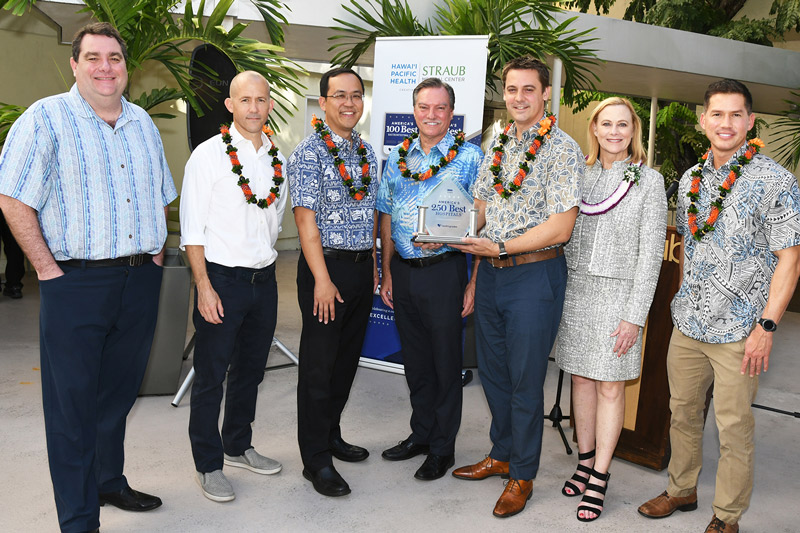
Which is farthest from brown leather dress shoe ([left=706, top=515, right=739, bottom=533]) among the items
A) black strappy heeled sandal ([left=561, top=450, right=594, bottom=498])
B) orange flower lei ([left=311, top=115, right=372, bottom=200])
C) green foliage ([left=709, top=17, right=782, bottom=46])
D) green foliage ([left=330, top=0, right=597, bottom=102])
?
green foliage ([left=709, top=17, right=782, bottom=46])

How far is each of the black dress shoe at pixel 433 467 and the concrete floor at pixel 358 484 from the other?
35 millimetres

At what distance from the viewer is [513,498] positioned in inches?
118

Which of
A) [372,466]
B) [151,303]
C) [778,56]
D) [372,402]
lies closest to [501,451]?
[372,466]

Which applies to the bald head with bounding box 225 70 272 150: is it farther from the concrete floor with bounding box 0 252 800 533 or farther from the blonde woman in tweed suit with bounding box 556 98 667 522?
the concrete floor with bounding box 0 252 800 533

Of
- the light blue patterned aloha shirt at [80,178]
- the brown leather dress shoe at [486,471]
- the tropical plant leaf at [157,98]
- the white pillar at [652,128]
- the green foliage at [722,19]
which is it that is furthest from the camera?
the white pillar at [652,128]

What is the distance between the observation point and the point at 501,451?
330cm

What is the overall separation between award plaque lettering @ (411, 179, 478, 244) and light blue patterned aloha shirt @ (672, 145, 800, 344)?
2.98 feet

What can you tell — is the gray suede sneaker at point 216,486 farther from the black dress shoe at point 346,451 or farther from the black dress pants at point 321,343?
the black dress shoe at point 346,451

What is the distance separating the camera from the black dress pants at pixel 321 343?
3072 millimetres

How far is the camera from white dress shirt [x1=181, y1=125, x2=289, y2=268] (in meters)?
2.90

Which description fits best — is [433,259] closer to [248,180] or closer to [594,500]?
[248,180]

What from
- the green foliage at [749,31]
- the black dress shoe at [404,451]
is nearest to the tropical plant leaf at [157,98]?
the black dress shoe at [404,451]

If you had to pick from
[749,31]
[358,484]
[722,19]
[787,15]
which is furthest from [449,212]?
[722,19]

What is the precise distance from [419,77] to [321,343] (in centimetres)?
Answer: 226
